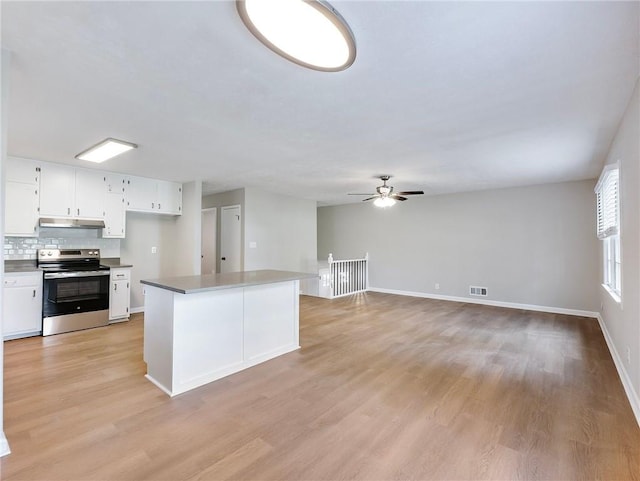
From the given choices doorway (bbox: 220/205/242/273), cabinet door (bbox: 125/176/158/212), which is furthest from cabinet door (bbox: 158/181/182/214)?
doorway (bbox: 220/205/242/273)

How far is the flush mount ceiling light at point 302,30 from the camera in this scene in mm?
1438

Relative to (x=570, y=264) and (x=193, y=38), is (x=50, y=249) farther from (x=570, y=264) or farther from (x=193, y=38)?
(x=570, y=264)

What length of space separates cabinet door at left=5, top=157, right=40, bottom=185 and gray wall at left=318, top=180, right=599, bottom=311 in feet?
22.4

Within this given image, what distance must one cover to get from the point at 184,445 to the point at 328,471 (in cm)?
97

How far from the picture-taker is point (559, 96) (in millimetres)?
2396

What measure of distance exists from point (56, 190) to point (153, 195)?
1336 mm

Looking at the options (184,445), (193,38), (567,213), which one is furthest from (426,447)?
(567,213)

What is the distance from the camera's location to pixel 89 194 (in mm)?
4785

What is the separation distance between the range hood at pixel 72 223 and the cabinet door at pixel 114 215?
0.34 ft

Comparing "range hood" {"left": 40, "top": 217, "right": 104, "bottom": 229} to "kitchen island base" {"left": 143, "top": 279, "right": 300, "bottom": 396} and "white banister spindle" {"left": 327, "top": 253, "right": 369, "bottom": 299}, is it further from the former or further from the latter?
"white banister spindle" {"left": 327, "top": 253, "right": 369, "bottom": 299}

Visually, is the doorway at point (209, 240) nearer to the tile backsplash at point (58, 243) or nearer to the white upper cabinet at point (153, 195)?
the white upper cabinet at point (153, 195)

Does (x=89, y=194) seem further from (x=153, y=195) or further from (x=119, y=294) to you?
(x=119, y=294)

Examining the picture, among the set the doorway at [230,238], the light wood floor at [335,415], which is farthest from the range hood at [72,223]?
the doorway at [230,238]

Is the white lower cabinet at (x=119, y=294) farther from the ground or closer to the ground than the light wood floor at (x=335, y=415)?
farther from the ground
